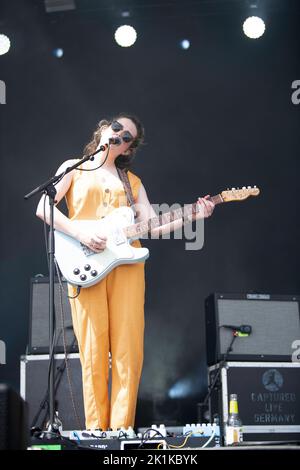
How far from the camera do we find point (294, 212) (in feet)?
16.5

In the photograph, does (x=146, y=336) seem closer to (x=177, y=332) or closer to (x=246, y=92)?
(x=177, y=332)

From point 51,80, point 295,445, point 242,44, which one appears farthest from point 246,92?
point 295,445

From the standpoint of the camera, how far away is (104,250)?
3379mm

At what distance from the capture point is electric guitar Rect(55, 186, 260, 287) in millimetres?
3342

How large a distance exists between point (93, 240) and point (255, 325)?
1.32 metres

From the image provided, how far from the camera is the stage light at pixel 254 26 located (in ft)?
16.0

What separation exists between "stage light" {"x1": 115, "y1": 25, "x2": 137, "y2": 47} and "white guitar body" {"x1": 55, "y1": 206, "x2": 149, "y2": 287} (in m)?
1.89

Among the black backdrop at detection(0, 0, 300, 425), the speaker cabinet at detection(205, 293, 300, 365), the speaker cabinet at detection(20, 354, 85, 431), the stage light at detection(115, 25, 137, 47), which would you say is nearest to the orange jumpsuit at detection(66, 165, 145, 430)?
the speaker cabinet at detection(20, 354, 85, 431)

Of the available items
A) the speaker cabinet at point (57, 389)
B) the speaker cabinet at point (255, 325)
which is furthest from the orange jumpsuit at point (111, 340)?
the speaker cabinet at point (255, 325)

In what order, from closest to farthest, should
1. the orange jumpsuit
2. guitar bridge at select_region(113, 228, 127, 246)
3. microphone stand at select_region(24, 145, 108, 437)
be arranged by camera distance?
microphone stand at select_region(24, 145, 108, 437)
the orange jumpsuit
guitar bridge at select_region(113, 228, 127, 246)

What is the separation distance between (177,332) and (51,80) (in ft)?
6.23

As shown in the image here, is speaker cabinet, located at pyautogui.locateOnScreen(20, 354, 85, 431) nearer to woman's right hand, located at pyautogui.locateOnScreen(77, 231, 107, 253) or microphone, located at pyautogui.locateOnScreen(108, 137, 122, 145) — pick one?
woman's right hand, located at pyautogui.locateOnScreen(77, 231, 107, 253)

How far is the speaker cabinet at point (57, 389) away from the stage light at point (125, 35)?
7.07ft
